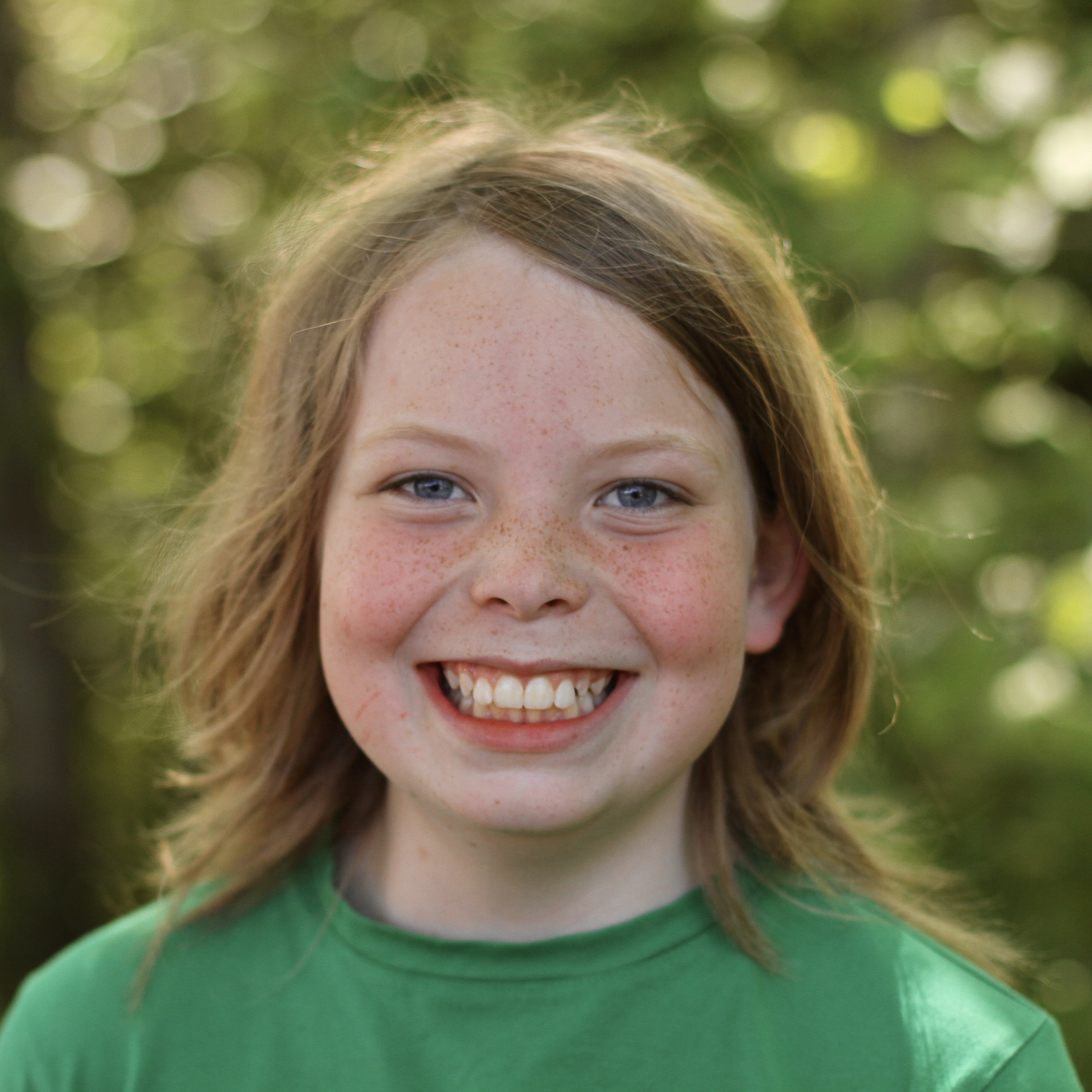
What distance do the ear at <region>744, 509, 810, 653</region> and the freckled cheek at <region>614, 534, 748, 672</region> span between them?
20 centimetres

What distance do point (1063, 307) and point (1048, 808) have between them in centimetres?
117

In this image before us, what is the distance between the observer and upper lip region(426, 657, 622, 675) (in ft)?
4.91

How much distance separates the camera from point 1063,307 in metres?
2.65

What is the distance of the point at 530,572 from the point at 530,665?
0.13 meters

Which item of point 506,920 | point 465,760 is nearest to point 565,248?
point 465,760

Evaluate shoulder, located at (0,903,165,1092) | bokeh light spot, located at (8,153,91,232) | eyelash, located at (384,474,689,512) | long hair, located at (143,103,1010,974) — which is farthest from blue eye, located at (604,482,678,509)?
bokeh light spot, located at (8,153,91,232)

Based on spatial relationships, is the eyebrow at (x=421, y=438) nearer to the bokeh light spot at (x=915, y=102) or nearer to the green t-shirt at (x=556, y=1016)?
Answer: the green t-shirt at (x=556, y=1016)

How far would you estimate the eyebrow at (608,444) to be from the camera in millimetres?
1484

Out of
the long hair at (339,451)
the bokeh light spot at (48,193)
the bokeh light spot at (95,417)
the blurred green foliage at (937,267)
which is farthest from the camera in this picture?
the bokeh light spot at (95,417)

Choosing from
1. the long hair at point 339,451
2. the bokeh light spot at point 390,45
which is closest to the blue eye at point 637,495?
the long hair at point 339,451

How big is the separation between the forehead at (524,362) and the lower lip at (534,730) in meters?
0.37

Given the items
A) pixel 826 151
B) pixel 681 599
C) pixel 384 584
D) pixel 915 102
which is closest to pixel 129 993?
pixel 384 584

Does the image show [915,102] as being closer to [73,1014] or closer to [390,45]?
[390,45]

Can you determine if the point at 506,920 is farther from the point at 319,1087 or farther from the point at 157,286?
the point at 157,286
